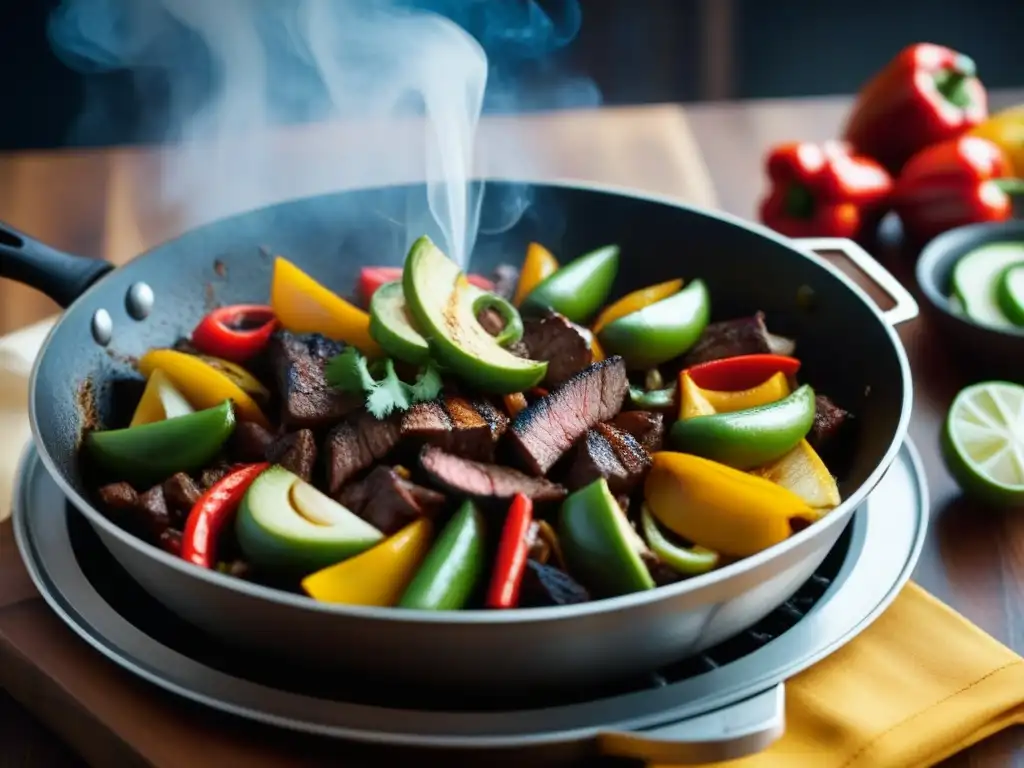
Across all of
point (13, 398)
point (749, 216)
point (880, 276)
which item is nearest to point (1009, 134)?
point (749, 216)

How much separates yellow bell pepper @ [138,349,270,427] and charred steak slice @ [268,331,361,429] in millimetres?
60

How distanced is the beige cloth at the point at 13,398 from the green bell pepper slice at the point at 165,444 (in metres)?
0.25

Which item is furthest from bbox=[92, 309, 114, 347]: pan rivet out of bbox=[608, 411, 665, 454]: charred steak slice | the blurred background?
the blurred background

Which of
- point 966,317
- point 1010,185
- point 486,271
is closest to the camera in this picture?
point 966,317

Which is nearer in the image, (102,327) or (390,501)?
(390,501)

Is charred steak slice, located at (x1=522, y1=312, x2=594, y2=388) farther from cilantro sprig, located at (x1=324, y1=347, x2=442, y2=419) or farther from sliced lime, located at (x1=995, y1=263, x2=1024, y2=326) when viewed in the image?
sliced lime, located at (x1=995, y1=263, x2=1024, y2=326)

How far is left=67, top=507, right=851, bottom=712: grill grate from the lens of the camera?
133 centimetres

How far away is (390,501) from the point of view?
1.43m

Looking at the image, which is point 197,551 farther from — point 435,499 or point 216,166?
point 216,166

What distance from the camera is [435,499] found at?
145cm

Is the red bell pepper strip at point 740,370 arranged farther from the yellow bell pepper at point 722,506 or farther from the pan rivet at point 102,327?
the pan rivet at point 102,327

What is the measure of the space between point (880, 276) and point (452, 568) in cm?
100

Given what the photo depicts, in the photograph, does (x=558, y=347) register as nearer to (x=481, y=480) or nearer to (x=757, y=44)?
(x=481, y=480)

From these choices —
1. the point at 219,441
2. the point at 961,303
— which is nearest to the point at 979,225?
the point at 961,303
